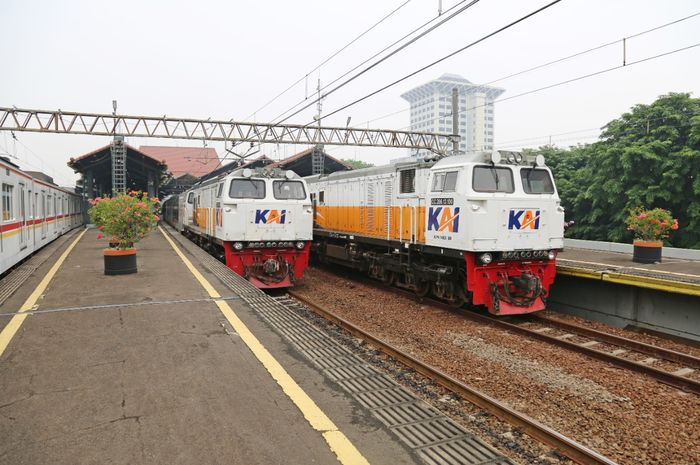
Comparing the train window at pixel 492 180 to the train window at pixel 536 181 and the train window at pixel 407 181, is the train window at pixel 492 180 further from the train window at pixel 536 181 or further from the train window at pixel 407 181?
the train window at pixel 407 181

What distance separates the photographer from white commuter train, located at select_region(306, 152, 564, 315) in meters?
9.53

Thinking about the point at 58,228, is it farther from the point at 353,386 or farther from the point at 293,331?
the point at 353,386

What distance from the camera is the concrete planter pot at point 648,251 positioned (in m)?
15.2

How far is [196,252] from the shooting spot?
51.5 feet

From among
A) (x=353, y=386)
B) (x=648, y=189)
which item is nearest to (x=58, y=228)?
(x=353, y=386)

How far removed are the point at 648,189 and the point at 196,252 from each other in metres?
20.8

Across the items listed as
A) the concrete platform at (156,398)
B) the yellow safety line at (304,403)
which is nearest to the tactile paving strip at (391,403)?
the concrete platform at (156,398)

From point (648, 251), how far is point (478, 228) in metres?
9.28

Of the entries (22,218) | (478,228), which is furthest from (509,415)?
(22,218)

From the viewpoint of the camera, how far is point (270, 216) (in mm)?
12477

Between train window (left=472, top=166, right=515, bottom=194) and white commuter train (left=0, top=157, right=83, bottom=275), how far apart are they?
34.7ft

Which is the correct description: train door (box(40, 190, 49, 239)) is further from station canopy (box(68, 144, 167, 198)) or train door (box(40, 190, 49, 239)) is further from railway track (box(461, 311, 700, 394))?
railway track (box(461, 311, 700, 394))

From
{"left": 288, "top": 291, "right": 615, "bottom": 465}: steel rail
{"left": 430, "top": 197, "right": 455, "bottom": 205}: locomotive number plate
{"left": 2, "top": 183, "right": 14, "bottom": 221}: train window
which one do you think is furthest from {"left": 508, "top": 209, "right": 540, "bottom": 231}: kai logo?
{"left": 2, "top": 183, "right": 14, "bottom": 221}: train window

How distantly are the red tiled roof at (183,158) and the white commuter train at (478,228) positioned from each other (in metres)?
48.1
